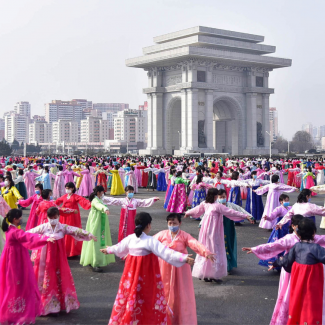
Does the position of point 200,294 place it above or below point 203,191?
below

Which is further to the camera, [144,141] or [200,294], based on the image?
[144,141]

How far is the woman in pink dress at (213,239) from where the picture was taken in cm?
701

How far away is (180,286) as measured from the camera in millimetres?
5074

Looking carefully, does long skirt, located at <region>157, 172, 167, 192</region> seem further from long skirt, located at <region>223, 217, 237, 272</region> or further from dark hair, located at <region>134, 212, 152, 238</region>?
dark hair, located at <region>134, 212, 152, 238</region>

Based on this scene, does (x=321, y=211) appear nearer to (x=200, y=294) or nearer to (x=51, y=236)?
(x=200, y=294)

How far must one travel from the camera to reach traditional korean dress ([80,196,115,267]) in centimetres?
756

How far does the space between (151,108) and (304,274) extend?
151ft

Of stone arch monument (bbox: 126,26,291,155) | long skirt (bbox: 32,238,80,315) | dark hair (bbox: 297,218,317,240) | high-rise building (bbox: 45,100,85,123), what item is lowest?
long skirt (bbox: 32,238,80,315)

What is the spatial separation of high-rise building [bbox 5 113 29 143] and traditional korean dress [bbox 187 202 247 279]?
17284cm

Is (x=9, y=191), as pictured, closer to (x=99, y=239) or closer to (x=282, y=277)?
(x=99, y=239)

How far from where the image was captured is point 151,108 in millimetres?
50000

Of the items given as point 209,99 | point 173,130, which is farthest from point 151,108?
point 209,99

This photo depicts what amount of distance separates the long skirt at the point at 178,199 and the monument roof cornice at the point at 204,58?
32.8 metres

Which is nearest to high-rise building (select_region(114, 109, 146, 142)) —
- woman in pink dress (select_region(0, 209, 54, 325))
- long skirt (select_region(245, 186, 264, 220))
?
long skirt (select_region(245, 186, 264, 220))
